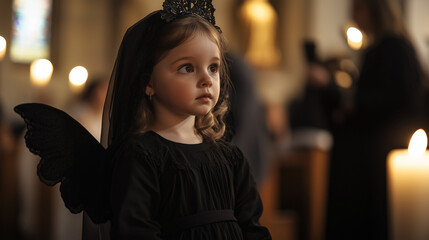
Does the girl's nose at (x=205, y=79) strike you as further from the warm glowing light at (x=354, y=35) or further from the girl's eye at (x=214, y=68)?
the warm glowing light at (x=354, y=35)

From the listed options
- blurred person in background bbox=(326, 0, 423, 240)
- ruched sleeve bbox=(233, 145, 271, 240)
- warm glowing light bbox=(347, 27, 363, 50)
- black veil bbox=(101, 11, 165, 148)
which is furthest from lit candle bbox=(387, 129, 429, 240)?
blurred person in background bbox=(326, 0, 423, 240)

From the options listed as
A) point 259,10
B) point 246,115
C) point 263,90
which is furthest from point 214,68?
point 263,90

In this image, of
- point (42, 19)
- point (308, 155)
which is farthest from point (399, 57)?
point (42, 19)

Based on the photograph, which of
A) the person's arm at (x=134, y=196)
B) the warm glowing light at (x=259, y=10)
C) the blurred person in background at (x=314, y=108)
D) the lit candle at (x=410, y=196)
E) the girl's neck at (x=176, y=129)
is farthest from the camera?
the warm glowing light at (x=259, y=10)

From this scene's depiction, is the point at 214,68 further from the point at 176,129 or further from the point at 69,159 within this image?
the point at 69,159

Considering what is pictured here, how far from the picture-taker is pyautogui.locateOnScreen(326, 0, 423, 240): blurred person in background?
95.3 inches

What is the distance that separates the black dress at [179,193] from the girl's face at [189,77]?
0.08m

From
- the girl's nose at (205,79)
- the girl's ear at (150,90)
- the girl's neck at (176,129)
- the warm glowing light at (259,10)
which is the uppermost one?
the warm glowing light at (259,10)

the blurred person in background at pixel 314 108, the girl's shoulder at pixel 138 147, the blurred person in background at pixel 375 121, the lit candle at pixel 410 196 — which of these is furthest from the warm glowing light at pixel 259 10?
the girl's shoulder at pixel 138 147

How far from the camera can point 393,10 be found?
248cm

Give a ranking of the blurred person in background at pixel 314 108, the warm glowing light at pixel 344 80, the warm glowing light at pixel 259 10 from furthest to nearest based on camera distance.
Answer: the warm glowing light at pixel 259 10 < the warm glowing light at pixel 344 80 < the blurred person in background at pixel 314 108

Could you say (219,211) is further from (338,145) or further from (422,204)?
(338,145)

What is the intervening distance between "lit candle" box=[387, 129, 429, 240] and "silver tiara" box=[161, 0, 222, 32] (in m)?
0.74

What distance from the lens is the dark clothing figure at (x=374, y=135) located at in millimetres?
2416
